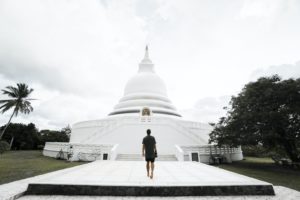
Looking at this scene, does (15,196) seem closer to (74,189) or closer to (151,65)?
(74,189)

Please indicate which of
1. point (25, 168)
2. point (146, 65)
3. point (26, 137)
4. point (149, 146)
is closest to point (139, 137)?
point (25, 168)

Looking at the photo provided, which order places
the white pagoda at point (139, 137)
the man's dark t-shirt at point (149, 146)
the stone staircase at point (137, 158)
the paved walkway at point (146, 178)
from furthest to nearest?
the white pagoda at point (139, 137), the stone staircase at point (137, 158), the man's dark t-shirt at point (149, 146), the paved walkway at point (146, 178)

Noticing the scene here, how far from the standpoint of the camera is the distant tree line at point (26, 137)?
39938mm

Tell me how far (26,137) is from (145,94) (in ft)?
99.8

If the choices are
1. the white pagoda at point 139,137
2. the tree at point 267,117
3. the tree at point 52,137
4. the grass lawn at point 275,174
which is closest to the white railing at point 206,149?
the white pagoda at point 139,137

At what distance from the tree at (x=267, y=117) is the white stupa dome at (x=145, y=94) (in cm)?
1296

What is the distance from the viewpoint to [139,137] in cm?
1911

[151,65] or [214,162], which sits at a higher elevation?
[151,65]

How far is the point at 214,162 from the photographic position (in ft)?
51.2

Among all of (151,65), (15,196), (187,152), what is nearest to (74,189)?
(15,196)

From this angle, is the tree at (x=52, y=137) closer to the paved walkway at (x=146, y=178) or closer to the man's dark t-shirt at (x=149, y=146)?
the paved walkway at (x=146, y=178)

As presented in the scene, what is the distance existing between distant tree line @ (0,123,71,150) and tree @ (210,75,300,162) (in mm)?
37452

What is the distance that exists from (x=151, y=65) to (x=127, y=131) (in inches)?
737

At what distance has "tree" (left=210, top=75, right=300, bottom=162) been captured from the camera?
12.7 m
